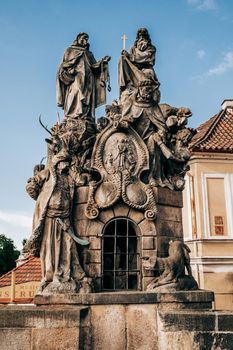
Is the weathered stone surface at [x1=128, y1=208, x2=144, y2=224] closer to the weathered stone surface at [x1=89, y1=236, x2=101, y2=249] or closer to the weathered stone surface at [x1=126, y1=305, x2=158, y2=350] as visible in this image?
the weathered stone surface at [x1=89, y1=236, x2=101, y2=249]

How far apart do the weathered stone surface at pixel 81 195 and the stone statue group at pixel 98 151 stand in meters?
0.10

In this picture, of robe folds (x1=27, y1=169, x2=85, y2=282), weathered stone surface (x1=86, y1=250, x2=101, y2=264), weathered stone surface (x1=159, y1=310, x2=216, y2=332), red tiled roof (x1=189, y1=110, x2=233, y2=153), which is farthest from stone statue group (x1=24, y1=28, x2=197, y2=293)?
red tiled roof (x1=189, y1=110, x2=233, y2=153)

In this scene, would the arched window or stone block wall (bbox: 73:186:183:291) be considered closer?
stone block wall (bbox: 73:186:183:291)

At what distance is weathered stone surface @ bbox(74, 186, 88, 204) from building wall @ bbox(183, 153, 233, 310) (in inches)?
458

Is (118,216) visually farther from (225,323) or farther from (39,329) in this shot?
(225,323)

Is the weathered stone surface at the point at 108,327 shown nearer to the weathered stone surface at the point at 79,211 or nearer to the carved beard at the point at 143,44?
the weathered stone surface at the point at 79,211

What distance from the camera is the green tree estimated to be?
178 ft

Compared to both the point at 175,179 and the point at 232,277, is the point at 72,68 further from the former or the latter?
the point at 232,277

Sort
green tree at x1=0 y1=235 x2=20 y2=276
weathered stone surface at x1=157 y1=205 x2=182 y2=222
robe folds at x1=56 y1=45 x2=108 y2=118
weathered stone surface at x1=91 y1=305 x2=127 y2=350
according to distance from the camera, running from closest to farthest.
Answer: weathered stone surface at x1=91 y1=305 x2=127 y2=350
weathered stone surface at x1=157 y1=205 x2=182 y2=222
robe folds at x1=56 y1=45 x2=108 y2=118
green tree at x1=0 y1=235 x2=20 y2=276

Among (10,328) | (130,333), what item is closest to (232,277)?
(130,333)

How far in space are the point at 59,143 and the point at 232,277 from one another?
1307 centimetres

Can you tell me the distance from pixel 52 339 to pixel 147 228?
8.43 feet

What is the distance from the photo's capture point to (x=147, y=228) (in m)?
7.66

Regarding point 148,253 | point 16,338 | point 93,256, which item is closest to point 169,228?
point 148,253
